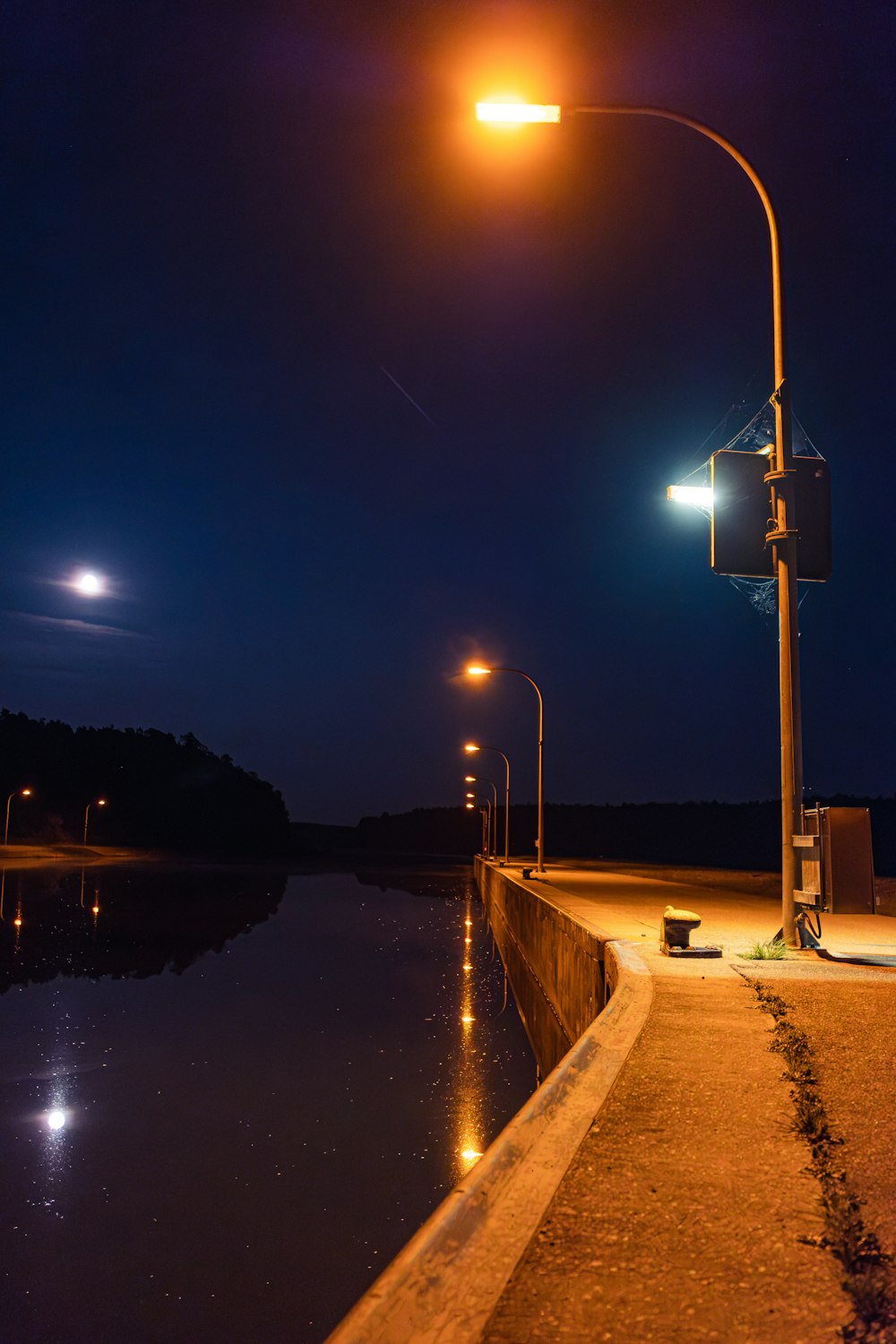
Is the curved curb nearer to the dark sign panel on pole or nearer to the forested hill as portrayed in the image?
the dark sign panel on pole

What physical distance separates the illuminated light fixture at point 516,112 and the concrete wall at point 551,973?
370 inches

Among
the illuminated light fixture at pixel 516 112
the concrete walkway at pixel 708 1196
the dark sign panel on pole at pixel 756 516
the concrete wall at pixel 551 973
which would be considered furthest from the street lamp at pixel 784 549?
the concrete walkway at pixel 708 1196

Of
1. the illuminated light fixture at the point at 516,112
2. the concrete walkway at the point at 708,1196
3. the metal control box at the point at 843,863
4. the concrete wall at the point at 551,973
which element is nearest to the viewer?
the concrete walkway at the point at 708,1196

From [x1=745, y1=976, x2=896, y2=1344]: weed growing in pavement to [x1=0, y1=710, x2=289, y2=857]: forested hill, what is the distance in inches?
4312

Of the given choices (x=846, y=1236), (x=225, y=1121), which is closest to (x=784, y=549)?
(x=846, y=1236)

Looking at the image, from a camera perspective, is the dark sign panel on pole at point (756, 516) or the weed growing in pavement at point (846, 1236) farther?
the dark sign panel on pole at point (756, 516)

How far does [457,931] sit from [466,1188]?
4127 cm

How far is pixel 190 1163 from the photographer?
1359 cm

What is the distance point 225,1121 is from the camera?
15680 millimetres

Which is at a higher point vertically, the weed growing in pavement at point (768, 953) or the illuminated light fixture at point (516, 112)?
the illuminated light fixture at point (516, 112)

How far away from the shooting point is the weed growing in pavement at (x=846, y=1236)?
8.45 feet

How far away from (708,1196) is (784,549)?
9.95 m

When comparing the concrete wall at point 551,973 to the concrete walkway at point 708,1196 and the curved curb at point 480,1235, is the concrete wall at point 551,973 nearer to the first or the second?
the concrete walkway at point 708,1196

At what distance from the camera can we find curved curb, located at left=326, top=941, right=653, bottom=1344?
2502mm
